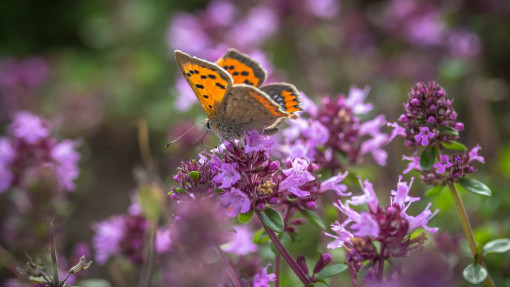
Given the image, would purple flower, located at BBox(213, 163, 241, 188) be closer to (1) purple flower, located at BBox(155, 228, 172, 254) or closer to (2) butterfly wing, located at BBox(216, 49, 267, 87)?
(2) butterfly wing, located at BBox(216, 49, 267, 87)

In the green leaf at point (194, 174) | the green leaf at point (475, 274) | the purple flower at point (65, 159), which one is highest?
the purple flower at point (65, 159)

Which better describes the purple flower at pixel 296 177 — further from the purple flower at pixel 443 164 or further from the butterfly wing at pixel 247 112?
the purple flower at pixel 443 164

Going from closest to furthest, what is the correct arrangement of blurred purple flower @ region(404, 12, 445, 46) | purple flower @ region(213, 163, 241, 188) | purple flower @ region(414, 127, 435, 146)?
purple flower @ region(213, 163, 241, 188), purple flower @ region(414, 127, 435, 146), blurred purple flower @ region(404, 12, 445, 46)

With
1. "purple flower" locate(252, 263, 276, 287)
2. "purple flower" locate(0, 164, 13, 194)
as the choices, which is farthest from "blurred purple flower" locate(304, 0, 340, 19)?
"purple flower" locate(252, 263, 276, 287)

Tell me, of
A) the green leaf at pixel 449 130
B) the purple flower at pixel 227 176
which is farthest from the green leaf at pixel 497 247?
the purple flower at pixel 227 176

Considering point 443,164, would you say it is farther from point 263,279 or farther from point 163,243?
point 163,243

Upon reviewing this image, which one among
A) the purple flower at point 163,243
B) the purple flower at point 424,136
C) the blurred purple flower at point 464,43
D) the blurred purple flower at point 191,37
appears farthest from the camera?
the blurred purple flower at point 191,37
